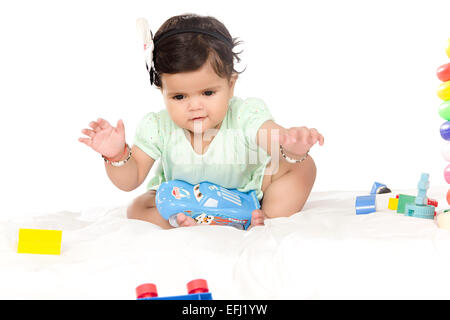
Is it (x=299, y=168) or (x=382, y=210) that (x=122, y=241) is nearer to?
(x=299, y=168)

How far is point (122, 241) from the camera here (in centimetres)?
114

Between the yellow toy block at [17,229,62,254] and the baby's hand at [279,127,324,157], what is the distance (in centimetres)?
55

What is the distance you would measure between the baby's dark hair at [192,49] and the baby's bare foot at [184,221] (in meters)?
0.35

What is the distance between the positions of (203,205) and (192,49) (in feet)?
1.28

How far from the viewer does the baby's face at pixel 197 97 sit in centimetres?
134

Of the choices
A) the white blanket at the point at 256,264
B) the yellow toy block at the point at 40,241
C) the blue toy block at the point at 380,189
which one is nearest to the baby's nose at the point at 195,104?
the white blanket at the point at 256,264

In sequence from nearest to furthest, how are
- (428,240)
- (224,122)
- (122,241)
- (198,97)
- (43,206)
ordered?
1. (428,240)
2. (122,241)
3. (198,97)
4. (224,122)
5. (43,206)

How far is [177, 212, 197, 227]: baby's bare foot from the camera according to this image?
1.32 meters

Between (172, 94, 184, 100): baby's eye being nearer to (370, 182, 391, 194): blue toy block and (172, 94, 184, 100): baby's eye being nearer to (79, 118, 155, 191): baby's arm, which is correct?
(79, 118, 155, 191): baby's arm

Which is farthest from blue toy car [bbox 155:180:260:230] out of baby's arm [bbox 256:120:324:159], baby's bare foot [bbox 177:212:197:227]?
baby's arm [bbox 256:120:324:159]

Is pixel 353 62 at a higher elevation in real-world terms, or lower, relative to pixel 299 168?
higher
